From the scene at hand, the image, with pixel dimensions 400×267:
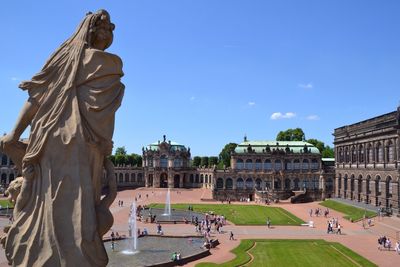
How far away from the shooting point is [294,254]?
35875mm

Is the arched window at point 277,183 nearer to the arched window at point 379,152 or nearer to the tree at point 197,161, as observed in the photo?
the arched window at point 379,152

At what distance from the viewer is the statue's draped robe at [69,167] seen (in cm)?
754

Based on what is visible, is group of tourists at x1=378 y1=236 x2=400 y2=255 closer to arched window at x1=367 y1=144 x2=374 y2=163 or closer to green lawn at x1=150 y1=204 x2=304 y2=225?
green lawn at x1=150 y1=204 x2=304 y2=225

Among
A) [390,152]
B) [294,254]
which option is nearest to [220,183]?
[390,152]

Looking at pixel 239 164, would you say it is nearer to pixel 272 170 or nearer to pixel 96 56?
pixel 272 170

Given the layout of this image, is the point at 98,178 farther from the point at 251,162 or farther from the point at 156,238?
the point at 251,162

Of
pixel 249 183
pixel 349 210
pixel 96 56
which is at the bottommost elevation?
pixel 349 210

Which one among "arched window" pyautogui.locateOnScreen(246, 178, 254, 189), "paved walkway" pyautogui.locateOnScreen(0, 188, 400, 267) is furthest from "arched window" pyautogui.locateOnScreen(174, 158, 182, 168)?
"paved walkway" pyautogui.locateOnScreen(0, 188, 400, 267)

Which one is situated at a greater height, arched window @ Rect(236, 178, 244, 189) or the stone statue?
the stone statue

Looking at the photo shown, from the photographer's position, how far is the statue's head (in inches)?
332

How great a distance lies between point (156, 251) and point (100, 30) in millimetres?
31153

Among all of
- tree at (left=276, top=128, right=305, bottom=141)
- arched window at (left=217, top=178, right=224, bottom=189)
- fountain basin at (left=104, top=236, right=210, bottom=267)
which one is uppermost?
tree at (left=276, top=128, right=305, bottom=141)

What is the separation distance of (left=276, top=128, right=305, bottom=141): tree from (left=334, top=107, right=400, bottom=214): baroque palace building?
4710 cm

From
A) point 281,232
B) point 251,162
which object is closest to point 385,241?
point 281,232
